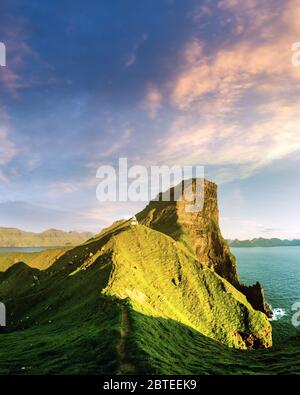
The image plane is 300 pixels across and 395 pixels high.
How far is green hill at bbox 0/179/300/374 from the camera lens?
134ft

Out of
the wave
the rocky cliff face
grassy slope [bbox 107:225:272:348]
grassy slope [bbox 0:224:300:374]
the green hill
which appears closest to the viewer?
grassy slope [bbox 0:224:300:374]

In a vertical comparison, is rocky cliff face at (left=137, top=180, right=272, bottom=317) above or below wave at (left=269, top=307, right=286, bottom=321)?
above

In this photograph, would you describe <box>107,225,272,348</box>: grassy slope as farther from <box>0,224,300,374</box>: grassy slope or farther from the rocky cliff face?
the rocky cliff face

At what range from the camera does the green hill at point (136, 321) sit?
40875mm

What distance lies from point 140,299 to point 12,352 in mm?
28764

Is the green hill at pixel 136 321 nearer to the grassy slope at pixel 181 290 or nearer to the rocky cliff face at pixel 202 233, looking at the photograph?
the grassy slope at pixel 181 290

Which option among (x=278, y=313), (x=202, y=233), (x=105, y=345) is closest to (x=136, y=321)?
(x=105, y=345)

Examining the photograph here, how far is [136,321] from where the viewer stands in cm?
5097

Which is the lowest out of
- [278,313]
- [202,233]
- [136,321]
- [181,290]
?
[278,313]

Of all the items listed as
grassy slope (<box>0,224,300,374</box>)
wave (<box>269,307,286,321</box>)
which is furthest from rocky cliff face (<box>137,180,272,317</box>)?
grassy slope (<box>0,224,300,374</box>)

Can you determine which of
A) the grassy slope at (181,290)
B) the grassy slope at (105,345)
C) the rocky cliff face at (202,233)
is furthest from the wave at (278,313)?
the grassy slope at (105,345)

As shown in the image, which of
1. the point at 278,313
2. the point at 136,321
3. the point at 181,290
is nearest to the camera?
the point at 136,321

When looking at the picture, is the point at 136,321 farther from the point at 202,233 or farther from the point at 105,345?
the point at 202,233

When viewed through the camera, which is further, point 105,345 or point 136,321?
point 136,321
